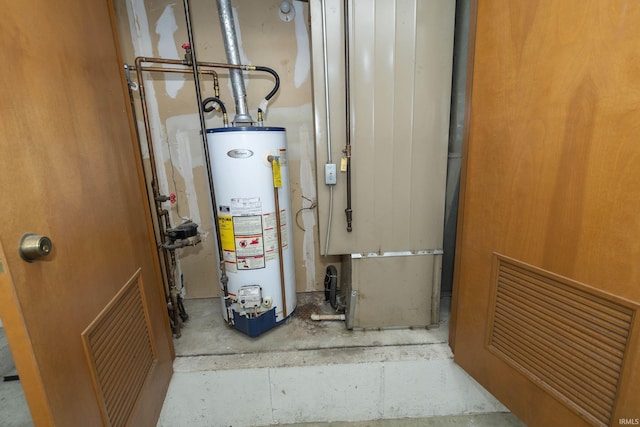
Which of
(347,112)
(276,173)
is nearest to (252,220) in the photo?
(276,173)

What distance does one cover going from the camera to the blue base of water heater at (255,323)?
1504mm

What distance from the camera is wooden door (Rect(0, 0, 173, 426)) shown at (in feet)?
1.94

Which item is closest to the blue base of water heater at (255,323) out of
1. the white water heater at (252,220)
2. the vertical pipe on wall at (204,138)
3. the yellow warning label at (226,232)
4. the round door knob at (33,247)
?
the white water heater at (252,220)

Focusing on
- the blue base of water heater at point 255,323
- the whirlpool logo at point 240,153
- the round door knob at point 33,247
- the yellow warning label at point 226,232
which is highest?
the whirlpool logo at point 240,153

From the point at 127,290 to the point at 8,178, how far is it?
0.58 m

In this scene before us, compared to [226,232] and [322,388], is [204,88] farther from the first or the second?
[322,388]

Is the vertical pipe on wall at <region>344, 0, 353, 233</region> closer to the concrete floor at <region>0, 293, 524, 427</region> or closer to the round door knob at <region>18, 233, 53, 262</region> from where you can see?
the concrete floor at <region>0, 293, 524, 427</region>

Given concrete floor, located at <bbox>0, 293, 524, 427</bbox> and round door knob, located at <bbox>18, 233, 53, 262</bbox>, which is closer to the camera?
round door knob, located at <bbox>18, 233, 53, 262</bbox>

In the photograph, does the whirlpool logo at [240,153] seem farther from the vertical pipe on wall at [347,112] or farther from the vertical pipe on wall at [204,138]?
the vertical pipe on wall at [347,112]

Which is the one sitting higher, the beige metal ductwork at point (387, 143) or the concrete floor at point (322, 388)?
the beige metal ductwork at point (387, 143)

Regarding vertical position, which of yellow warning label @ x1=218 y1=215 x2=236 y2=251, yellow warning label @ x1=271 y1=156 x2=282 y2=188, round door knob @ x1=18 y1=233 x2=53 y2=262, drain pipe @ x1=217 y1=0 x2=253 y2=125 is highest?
drain pipe @ x1=217 y1=0 x2=253 y2=125

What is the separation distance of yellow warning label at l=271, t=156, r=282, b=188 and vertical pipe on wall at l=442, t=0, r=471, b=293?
101 centimetres

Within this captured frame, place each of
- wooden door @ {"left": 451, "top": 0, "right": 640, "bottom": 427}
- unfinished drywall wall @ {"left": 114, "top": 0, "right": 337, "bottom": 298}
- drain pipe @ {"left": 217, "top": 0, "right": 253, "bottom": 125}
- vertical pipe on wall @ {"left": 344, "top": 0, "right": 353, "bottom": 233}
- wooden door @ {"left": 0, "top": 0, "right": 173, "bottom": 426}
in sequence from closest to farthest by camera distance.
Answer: wooden door @ {"left": 0, "top": 0, "right": 173, "bottom": 426}
wooden door @ {"left": 451, "top": 0, "right": 640, "bottom": 427}
vertical pipe on wall @ {"left": 344, "top": 0, "right": 353, "bottom": 233}
drain pipe @ {"left": 217, "top": 0, "right": 253, "bottom": 125}
unfinished drywall wall @ {"left": 114, "top": 0, "right": 337, "bottom": 298}

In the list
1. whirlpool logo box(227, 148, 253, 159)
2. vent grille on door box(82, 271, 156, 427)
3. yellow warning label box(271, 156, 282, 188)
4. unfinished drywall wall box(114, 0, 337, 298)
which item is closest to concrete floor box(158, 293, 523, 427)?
vent grille on door box(82, 271, 156, 427)
